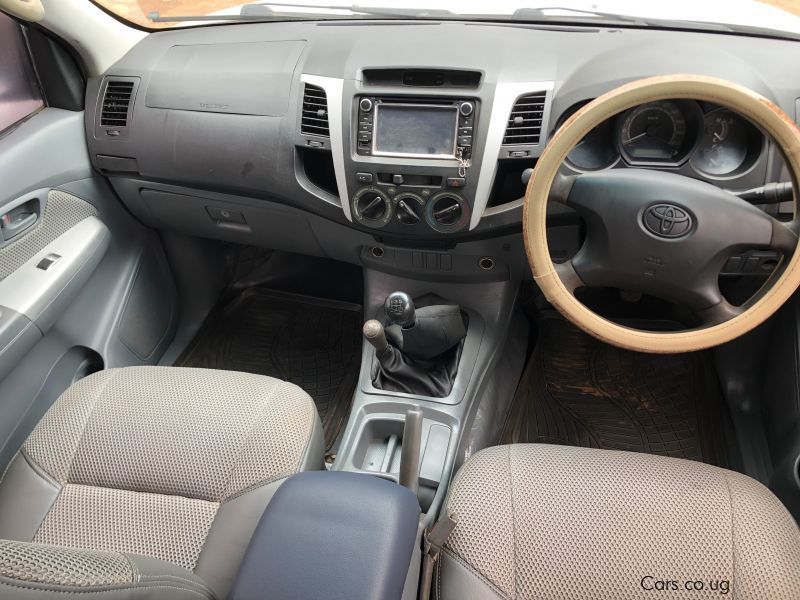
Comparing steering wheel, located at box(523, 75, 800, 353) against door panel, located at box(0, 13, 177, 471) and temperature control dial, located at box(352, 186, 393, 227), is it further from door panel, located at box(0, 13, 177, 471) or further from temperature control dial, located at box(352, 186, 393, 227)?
door panel, located at box(0, 13, 177, 471)

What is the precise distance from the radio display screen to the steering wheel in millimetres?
327

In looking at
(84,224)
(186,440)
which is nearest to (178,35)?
(84,224)

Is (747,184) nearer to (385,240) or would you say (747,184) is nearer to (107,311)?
(385,240)

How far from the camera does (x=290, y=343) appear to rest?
7.43 ft

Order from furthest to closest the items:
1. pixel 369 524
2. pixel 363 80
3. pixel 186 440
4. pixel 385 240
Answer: pixel 385 240 < pixel 363 80 < pixel 186 440 < pixel 369 524

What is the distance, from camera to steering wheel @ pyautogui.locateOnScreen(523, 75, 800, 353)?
1062mm

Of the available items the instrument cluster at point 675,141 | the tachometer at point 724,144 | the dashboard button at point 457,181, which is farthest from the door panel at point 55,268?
the tachometer at point 724,144

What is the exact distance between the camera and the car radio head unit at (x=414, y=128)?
4.64 ft

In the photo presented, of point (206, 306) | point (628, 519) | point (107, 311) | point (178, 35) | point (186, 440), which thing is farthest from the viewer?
point (206, 306)

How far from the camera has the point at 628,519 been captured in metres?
1.07

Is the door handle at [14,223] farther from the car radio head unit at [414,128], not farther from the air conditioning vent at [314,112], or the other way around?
the car radio head unit at [414,128]

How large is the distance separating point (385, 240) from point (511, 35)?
583mm

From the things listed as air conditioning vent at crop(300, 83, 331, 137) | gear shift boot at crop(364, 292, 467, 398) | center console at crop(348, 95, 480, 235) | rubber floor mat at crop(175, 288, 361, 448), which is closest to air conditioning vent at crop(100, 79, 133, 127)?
air conditioning vent at crop(300, 83, 331, 137)

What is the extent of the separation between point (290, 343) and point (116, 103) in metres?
0.95
